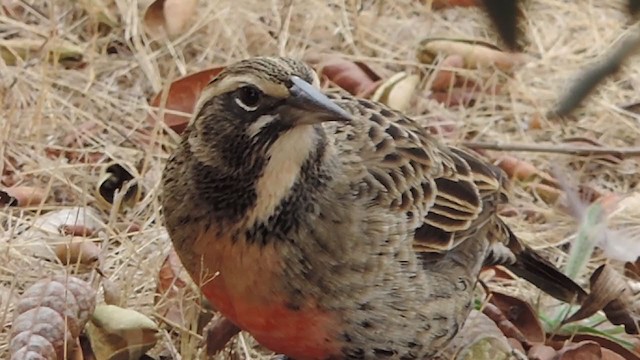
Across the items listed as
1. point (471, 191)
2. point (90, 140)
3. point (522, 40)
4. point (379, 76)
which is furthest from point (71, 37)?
point (522, 40)

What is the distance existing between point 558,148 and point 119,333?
1.58 m

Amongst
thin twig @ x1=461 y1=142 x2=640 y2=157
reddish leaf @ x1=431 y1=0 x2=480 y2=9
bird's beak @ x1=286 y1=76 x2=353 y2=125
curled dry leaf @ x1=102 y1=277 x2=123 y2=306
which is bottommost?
curled dry leaf @ x1=102 y1=277 x2=123 y2=306

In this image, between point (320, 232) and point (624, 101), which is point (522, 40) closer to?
point (320, 232)

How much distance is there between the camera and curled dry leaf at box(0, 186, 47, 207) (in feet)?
10.4

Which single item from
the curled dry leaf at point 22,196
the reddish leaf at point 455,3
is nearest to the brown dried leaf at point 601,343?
the reddish leaf at point 455,3

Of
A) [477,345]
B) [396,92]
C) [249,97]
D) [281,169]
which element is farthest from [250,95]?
[396,92]

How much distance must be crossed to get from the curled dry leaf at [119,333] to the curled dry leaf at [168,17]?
1533mm

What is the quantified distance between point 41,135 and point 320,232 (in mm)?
1485

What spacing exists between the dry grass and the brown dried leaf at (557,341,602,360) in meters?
0.55

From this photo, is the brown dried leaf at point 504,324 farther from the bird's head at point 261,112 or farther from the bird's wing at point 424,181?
the bird's head at point 261,112

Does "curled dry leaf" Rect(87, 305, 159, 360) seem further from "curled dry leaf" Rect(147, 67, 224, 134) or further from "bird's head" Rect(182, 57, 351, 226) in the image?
"curled dry leaf" Rect(147, 67, 224, 134)

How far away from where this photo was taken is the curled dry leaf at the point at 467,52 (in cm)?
387

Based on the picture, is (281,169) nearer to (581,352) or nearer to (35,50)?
(581,352)

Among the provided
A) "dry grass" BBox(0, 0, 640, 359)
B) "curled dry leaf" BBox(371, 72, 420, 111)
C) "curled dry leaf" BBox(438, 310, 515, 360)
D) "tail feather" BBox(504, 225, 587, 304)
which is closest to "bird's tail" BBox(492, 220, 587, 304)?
"tail feather" BBox(504, 225, 587, 304)
